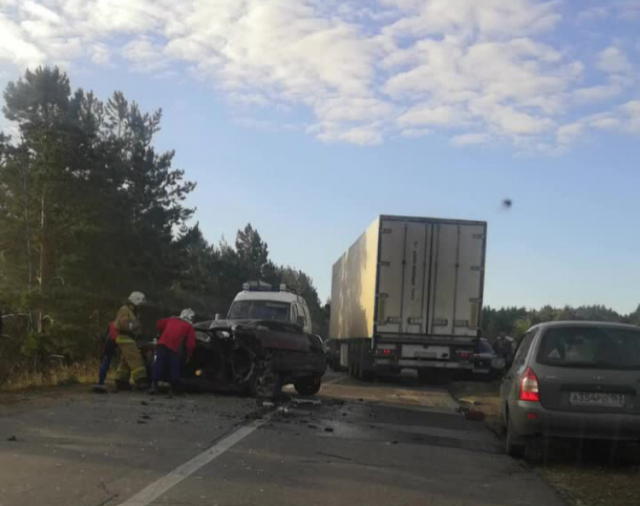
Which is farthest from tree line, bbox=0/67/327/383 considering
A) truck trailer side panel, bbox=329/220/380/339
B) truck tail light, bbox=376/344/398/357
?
truck tail light, bbox=376/344/398/357

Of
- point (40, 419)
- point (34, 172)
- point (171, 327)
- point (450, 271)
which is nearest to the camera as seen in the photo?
point (40, 419)

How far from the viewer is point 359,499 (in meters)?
6.29

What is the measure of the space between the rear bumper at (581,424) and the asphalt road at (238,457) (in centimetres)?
53

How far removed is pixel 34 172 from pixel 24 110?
367 inches

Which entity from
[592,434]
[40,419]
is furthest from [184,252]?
[592,434]

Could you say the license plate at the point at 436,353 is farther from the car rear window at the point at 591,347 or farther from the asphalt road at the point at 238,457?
the car rear window at the point at 591,347

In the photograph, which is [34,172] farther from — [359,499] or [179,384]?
[359,499]

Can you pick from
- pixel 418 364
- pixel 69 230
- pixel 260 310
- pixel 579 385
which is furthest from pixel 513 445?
pixel 69 230

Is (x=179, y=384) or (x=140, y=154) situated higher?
(x=140, y=154)

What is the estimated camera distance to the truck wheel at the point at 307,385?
50.4 ft

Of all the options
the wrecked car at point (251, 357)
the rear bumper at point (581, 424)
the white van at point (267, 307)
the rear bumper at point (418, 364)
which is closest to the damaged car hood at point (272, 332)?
the wrecked car at point (251, 357)

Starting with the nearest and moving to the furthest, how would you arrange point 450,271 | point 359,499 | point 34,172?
point 359,499, point 450,271, point 34,172

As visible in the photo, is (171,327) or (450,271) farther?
(450,271)

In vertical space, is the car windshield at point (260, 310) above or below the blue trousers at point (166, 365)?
above
